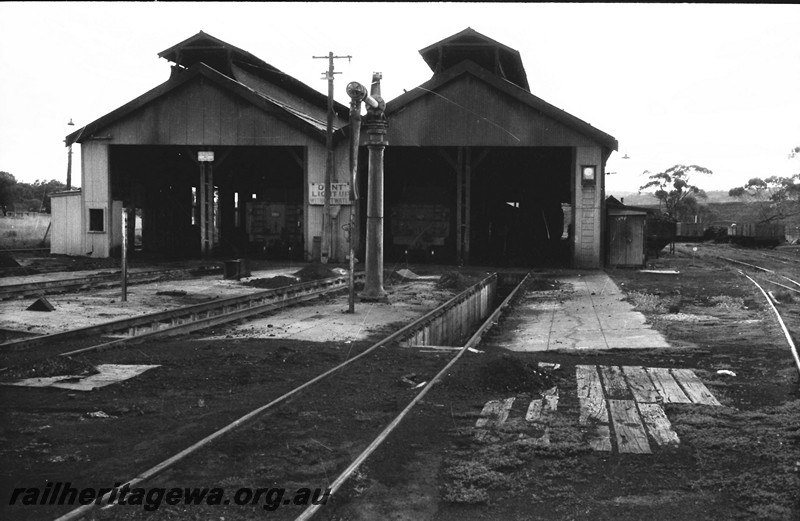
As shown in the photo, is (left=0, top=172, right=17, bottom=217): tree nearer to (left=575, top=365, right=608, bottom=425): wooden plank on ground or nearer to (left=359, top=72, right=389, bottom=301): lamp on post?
(left=359, top=72, right=389, bottom=301): lamp on post

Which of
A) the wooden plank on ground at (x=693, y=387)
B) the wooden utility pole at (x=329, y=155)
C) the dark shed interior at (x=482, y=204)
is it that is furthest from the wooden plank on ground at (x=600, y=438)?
the dark shed interior at (x=482, y=204)

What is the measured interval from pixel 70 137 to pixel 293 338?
23163 millimetres

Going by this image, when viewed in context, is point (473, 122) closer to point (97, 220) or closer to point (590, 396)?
point (97, 220)

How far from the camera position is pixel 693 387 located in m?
8.09

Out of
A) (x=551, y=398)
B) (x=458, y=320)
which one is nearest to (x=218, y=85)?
(x=458, y=320)

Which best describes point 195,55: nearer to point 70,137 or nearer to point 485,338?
point 70,137

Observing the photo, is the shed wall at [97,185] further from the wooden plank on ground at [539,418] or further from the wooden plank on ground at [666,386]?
the wooden plank on ground at [539,418]

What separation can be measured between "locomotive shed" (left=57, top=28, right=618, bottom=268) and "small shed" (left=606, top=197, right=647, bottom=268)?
1436 mm

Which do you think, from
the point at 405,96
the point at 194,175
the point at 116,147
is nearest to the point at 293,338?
the point at 405,96

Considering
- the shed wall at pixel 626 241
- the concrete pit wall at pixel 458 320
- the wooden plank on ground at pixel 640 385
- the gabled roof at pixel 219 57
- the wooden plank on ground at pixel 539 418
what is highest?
the gabled roof at pixel 219 57

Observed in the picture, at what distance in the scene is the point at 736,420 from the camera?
675 centimetres

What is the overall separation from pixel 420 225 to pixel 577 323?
19069 millimetres

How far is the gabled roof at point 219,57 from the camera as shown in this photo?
111ft

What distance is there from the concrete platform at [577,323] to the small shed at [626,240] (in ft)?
29.5
